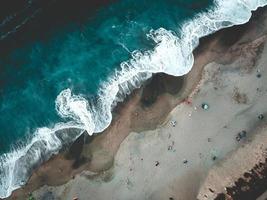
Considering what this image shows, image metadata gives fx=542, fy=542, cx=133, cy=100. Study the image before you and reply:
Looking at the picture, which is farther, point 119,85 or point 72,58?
point 72,58

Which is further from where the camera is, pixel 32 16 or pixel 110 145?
pixel 32 16

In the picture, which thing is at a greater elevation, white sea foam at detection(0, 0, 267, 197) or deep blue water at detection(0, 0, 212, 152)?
deep blue water at detection(0, 0, 212, 152)

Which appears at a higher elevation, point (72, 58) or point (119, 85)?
point (72, 58)

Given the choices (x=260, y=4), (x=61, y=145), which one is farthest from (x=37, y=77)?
(x=260, y=4)

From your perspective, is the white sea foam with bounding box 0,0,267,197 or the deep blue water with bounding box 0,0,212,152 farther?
the deep blue water with bounding box 0,0,212,152

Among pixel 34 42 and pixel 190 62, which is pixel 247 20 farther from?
pixel 34 42
